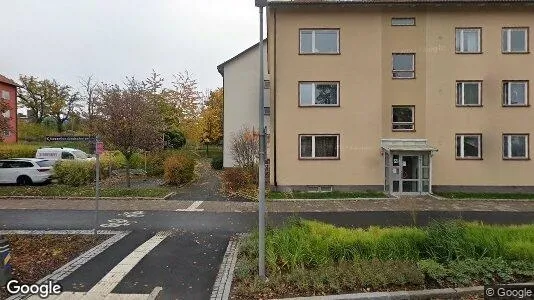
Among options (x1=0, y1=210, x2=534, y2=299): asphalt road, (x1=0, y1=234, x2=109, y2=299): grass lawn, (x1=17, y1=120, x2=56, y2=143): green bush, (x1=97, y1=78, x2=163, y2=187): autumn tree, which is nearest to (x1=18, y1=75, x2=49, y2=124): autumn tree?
(x1=17, y1=120, x2=56, y2=143): green bush

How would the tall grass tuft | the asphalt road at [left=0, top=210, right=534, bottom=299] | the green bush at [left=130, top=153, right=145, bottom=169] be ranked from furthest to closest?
the green bush at [left=130, top=153, right=145, bottom=169] → the tall grass tuft → the asphalt road at [left=0, top=210, right=534, bottom=299]

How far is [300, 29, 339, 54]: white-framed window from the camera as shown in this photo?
17375 mm

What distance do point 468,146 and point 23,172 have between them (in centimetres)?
2267

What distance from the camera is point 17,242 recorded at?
8.35 meters

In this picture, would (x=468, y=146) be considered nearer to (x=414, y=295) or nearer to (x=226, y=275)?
(x=414, y=295)

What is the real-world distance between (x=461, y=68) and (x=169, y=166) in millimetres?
15880

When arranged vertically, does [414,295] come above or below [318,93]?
below

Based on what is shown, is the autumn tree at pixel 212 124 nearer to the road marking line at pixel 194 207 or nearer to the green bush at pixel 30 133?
the green bush at pixel 30 133


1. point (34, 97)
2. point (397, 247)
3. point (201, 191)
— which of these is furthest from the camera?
point (34, 97)

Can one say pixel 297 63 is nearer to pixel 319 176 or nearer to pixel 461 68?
pixel 319 176

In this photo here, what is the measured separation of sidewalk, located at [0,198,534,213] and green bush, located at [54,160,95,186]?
3.09 meters

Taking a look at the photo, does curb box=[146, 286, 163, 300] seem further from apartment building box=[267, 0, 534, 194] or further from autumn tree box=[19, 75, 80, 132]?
autumn tree box=[19, 75, 80, 132]

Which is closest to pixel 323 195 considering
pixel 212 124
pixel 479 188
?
pixel 479 188

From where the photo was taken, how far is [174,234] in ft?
30.6
